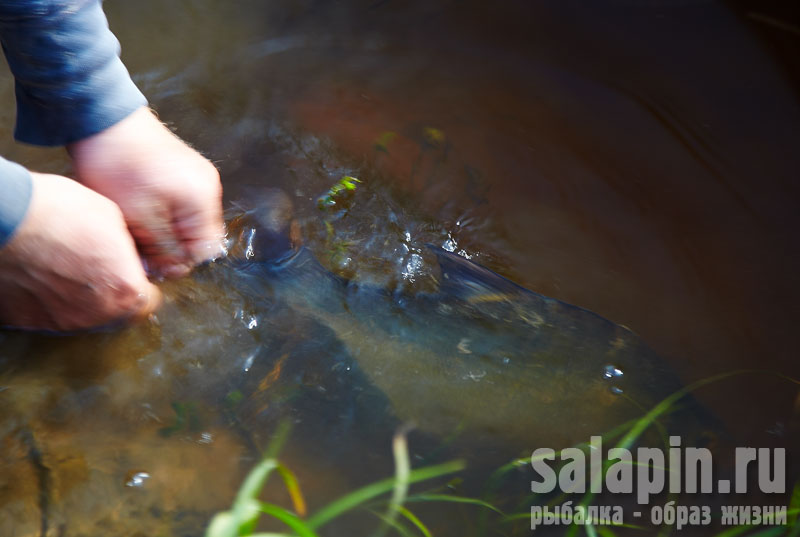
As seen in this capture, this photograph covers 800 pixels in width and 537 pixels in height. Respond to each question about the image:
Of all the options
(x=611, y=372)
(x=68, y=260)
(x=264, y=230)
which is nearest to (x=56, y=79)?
(x=68, y=260)

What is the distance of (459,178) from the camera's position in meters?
1.89

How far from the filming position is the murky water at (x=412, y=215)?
4.47ft

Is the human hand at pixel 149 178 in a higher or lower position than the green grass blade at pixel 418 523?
higher

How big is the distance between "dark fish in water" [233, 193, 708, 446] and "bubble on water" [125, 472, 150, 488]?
0.49 meters

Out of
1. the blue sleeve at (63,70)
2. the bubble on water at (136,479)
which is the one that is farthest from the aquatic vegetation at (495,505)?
the blue sleeve at (63,70)

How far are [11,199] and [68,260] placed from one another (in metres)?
0.15

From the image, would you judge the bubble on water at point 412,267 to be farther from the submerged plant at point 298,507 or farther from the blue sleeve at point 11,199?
the blue sleeve at point 11,199

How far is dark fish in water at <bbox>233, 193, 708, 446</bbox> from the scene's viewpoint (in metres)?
1.41

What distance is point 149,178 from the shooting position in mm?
1352

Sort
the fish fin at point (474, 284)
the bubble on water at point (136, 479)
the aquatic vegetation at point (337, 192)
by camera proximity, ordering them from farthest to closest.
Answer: the aquatic vegetation at point (337, 192) → the fish fin at point (474, 284) → the bubble on water at point (136, 479)

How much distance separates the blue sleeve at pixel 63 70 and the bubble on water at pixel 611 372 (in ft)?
3.90

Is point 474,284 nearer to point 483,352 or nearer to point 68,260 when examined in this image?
point 483,352

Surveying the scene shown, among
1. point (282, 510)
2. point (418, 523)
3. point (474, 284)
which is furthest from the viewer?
point (474, 284)

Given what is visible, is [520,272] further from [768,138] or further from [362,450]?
[768,138]
